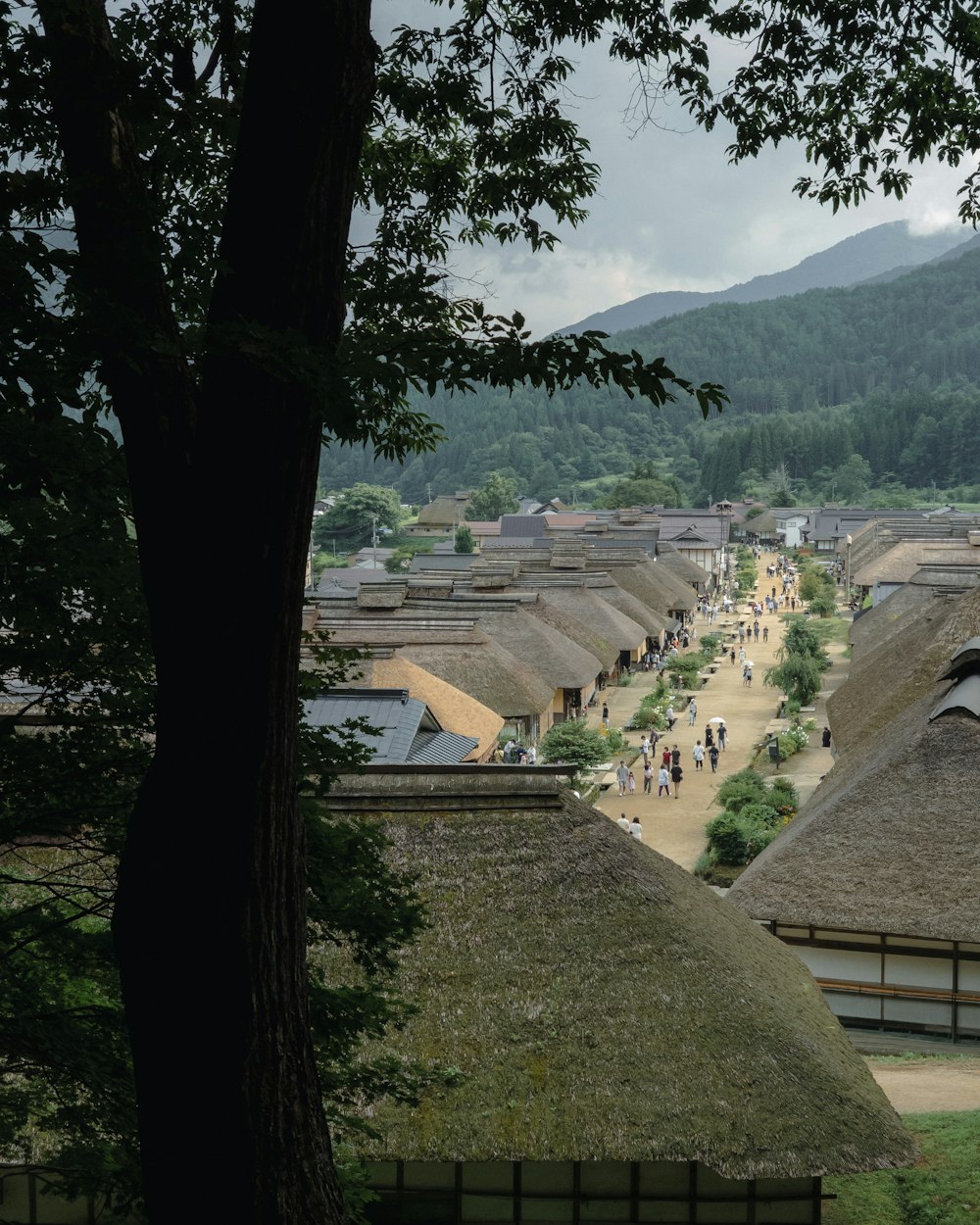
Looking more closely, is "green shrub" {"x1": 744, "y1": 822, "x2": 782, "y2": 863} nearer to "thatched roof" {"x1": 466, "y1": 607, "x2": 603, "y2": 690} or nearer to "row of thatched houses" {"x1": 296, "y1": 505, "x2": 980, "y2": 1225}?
"row of thatched houses" {"x1": 296, "y1": 505, "x2": 980, "y2": 1225}

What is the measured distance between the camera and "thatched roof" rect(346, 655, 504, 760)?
2353 cm

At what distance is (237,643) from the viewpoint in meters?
3.55

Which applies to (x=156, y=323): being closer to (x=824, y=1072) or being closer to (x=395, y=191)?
(x=395, y=191)

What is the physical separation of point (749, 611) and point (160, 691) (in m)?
68.2

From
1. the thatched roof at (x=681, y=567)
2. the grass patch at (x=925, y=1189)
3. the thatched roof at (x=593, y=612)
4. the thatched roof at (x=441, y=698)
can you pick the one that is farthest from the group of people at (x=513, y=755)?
the thatched roof at (x=681, y=567)

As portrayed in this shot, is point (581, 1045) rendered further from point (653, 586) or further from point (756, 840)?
point (653, 586)

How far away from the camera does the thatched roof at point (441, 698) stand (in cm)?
2353

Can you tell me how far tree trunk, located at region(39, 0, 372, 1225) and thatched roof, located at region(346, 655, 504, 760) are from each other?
1910 centimetres

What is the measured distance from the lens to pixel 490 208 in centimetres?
712

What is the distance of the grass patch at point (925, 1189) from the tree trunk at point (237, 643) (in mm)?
8777

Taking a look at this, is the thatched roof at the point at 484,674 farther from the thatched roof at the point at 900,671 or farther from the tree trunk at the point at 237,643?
the tree trunk at the point at 237,643

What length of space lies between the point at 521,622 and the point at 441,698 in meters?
12.3

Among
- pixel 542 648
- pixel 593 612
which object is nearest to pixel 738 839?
pixel 542 648

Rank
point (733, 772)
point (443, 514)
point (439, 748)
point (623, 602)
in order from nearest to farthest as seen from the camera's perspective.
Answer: point (439, 748) < point (733, 772) < point (623, 602) < point (443, 514)
